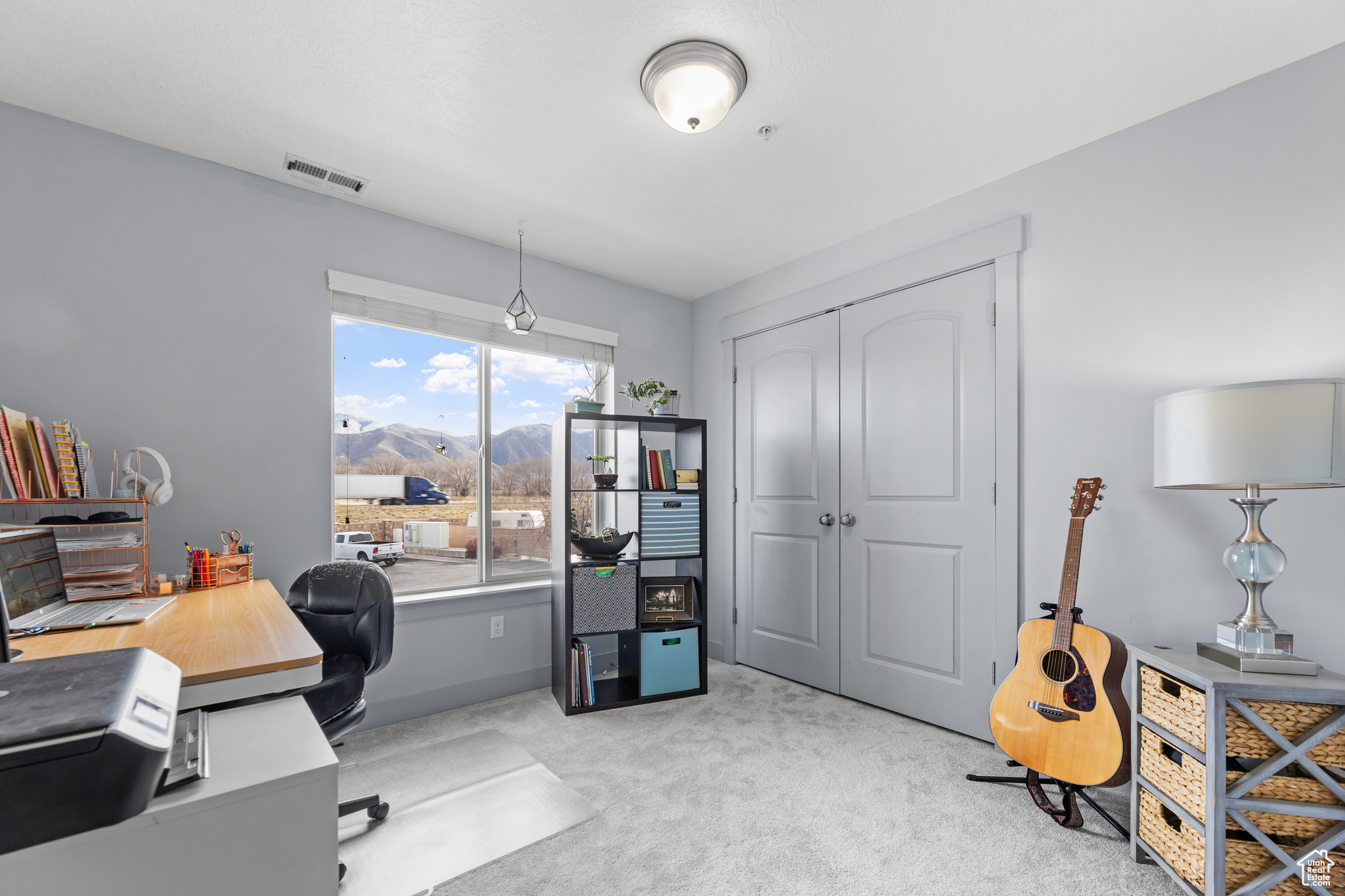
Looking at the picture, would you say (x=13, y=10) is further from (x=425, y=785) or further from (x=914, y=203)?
(x=914, y=203)

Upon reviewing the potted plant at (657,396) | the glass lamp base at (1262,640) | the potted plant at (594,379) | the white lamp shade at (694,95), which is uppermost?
the white lamp shade at (694,95)

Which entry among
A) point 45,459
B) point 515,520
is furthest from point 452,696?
point 45,459

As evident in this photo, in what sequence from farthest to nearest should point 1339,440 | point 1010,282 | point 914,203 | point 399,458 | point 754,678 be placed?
point 754,678
point 399,458
point 914,203
point 1010,282
point 1339,440

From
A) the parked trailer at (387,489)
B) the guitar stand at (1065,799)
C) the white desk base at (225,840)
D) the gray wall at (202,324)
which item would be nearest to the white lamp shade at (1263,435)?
the guitar stand at (1065,799)

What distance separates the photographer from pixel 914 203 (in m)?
2.81

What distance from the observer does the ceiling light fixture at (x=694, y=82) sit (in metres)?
1.79

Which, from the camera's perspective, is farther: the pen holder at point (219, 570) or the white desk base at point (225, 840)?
the pen holder at point (219, 570)

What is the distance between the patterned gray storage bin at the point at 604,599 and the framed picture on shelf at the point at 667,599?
93 mm

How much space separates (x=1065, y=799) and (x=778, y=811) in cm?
93

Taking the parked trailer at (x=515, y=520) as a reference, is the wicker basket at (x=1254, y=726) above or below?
below

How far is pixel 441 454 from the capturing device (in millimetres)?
3127

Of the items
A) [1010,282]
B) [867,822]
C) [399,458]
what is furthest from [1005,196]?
[399,458]

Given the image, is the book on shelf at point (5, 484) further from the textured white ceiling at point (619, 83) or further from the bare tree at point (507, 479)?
the bare tree at point (507, 479)

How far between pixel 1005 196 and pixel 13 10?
3393 mm
